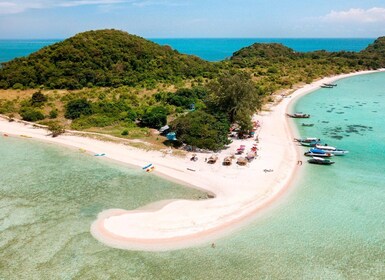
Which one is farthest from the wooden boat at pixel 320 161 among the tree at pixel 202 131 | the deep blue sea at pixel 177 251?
the tree at pixel 202 131

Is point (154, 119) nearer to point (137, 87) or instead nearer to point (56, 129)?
point (56, 129)

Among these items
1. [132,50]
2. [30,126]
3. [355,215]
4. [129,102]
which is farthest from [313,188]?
[132,50]

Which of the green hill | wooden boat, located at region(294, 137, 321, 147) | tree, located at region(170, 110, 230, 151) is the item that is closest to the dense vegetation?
the green hill

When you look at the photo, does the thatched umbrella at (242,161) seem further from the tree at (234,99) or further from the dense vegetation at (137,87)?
the tree at (234,99)

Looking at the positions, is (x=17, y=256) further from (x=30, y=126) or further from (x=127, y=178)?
(x=30, y=126)

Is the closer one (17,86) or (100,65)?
(17,86)

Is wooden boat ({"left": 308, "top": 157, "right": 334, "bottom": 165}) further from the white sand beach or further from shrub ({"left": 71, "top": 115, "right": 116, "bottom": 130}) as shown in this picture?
shrub ({"left": 71, "top": 115, "right": 116, "bottom": 130})

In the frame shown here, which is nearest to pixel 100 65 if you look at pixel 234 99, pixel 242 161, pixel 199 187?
pixel 234 99
